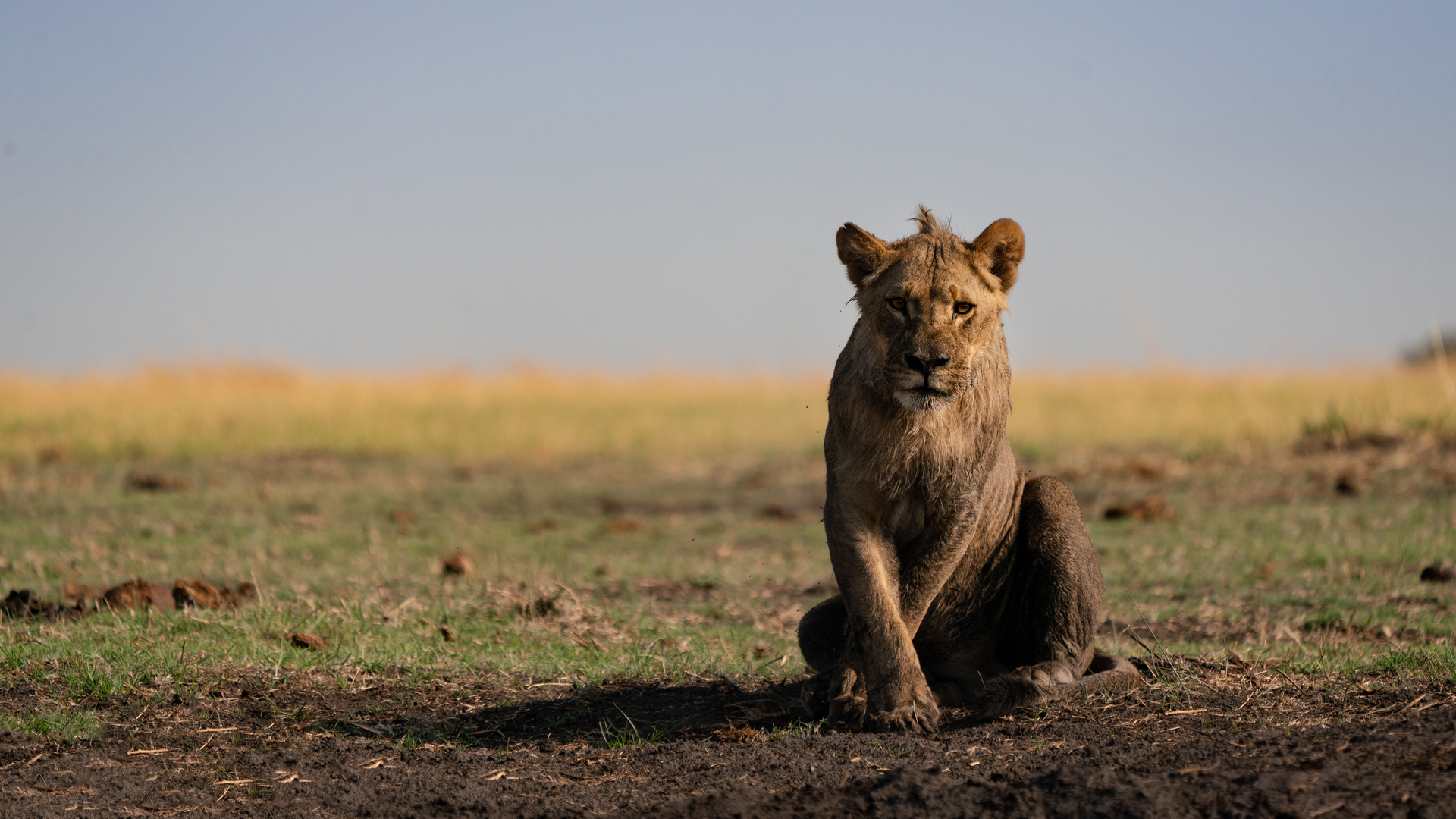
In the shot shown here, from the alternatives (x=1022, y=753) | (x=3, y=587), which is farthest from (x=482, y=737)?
(x=3, y=587)

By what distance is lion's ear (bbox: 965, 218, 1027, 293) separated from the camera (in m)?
4.48

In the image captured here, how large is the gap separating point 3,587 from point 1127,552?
714cm

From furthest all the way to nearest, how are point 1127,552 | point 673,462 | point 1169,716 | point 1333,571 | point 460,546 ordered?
point 673,462 → point 460,546 → point 1127,552 → point 1333,571 → point 1169,716

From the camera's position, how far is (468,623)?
6.42m

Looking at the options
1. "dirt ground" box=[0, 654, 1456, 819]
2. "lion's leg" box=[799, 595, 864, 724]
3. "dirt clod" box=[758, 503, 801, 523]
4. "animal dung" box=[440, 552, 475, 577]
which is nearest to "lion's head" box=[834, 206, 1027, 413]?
"lion's leg" box=[799, 595, 864, 724]

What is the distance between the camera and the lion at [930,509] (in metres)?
4.27

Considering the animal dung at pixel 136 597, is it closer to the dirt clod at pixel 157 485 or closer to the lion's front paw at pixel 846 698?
the lion's front paw at pixel 846 698

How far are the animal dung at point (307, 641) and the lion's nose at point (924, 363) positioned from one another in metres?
3.02

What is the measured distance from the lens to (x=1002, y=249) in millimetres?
4547

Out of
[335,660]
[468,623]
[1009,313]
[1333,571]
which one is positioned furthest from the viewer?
[1333,571]

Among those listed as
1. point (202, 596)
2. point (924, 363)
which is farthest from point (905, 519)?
point (202, 596)

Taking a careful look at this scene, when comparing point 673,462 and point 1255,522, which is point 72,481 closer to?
point 673,462

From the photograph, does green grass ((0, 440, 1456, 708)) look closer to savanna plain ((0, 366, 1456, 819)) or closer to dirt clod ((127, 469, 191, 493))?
savanna plain ((0, 366, 1456, 819))

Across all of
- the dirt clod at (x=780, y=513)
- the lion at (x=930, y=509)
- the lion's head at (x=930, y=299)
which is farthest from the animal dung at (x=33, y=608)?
the dirt clod at (x=780, y=513)
